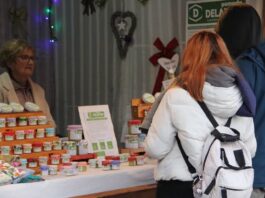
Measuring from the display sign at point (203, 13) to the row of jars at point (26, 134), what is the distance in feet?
6.61

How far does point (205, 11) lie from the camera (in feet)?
15.6

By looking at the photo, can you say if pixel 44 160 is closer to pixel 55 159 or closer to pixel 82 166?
pixel 55 159

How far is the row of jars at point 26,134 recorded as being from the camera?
301 centimetres

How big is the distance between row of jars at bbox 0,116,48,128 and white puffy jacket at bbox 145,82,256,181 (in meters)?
0.81

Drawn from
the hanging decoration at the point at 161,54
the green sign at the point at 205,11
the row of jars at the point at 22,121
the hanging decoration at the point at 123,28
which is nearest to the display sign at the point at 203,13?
the green sign at the point at 205,11

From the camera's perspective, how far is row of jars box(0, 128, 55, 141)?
9.89 feet

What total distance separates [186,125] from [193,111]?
0.07 m

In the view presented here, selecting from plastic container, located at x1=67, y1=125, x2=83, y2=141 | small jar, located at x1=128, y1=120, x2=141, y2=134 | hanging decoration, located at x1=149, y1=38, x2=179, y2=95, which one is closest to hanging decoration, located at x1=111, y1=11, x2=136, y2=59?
hanging decoration, located at x1=149, y1=38, x2=179, y2=95

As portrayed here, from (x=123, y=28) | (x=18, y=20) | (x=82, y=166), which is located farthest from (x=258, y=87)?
(x=18, y=20)

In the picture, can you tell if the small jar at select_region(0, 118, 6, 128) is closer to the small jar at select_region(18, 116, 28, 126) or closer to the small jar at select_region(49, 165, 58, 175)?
the small jar at select_region(18, 116, 28, 126)

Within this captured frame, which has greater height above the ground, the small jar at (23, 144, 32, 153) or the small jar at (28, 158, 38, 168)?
the small jar at (23, 144, 32, 153)

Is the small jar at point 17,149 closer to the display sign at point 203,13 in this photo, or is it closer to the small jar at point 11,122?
the small jar at point 11,122

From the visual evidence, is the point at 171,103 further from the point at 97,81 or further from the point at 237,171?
the point at 97,81

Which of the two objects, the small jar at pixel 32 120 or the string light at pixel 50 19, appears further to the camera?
the string light at pixel 50 19
